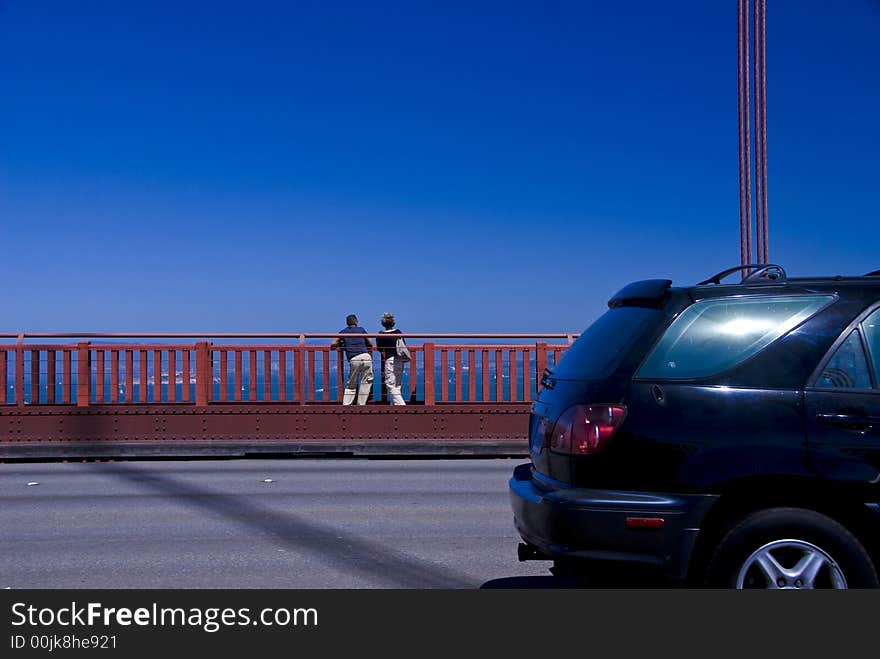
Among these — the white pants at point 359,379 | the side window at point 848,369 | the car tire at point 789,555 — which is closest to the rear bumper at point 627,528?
the car tire at point 789,555

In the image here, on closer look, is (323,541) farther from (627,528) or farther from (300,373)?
(300,373)

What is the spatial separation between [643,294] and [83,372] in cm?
1023

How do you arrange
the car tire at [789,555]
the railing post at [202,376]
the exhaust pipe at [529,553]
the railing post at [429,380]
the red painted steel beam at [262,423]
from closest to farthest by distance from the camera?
the car tire at [789,555] < the exhaust pipe at [529,553] < the red painted steel beam at [262,423] < the railing post at [202,376] < the railing post at [429,380]

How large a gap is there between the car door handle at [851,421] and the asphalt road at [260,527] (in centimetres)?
231

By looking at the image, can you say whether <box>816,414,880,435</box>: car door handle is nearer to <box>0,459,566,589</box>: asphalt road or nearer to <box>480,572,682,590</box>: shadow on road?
<box>480,572,682,590</box>: shadow on road

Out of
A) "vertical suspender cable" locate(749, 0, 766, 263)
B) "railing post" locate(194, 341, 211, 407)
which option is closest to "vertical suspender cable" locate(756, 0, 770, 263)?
"vertical suspender cable" locate(749, 0, 766, 263)

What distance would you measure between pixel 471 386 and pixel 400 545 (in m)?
6.43

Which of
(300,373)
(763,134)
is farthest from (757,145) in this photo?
(300,373)

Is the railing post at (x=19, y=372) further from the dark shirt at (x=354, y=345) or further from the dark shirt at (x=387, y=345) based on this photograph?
the dark shirt at (x=387, y=345)

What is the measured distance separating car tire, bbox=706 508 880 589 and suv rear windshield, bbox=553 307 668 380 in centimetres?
94

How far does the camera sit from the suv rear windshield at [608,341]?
4.08m

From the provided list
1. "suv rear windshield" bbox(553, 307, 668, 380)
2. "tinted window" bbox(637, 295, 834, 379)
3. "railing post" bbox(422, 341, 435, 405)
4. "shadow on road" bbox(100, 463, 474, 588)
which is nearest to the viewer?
"tinted window" bbox(637, 295, 834, 379)

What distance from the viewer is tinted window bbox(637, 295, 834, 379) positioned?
3.94m
